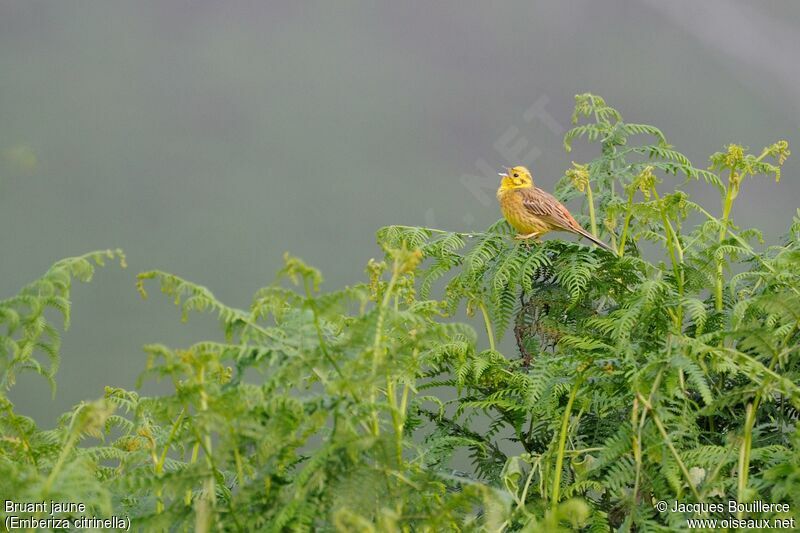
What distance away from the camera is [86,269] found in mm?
1415

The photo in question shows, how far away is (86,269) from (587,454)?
0.95 m

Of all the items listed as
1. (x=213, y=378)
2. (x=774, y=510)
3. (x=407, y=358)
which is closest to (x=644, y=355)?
(x=774, y=510)

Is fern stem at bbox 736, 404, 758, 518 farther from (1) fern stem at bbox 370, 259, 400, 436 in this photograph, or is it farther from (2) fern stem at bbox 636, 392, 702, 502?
(1) fern stem at bbox 370, 259, 400, 436

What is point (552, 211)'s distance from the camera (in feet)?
8.63

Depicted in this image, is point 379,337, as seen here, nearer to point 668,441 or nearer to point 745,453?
point 668,441

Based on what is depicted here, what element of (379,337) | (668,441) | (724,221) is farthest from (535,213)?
(379,337)

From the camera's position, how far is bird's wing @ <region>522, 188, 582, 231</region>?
8.57 feet

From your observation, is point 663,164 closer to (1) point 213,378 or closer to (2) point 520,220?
(2) point 520,220

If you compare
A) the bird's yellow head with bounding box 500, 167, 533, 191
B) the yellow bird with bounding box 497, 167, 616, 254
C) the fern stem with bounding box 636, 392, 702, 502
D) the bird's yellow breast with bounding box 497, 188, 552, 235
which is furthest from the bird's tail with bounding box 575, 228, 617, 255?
the fern stem with bounding box 636, 392, 702, 502

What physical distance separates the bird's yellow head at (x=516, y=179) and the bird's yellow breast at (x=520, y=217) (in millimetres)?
132

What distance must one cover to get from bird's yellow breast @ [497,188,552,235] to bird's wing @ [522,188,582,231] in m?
0.02

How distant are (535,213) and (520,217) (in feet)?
0.14

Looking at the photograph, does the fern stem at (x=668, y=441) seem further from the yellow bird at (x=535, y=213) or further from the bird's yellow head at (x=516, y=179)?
the bird's yellow head at (x=516, y=179)

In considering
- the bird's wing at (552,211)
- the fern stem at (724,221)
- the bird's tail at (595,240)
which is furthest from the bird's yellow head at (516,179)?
the fern stem at (724,221)
